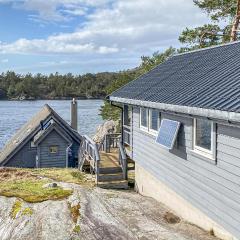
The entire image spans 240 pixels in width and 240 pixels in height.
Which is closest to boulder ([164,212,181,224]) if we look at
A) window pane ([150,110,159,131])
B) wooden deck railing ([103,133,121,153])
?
window pane ([150,110,159,131])

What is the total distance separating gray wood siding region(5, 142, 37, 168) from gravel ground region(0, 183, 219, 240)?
43.6ft

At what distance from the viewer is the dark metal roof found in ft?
28.4

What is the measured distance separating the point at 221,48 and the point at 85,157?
29.3ft

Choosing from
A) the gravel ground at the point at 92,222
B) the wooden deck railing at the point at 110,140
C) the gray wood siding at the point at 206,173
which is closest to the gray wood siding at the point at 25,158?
the wooden deck railing at the point at 110,140

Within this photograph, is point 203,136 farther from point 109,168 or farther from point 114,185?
point 109,168

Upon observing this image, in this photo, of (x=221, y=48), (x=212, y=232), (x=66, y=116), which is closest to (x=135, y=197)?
(x=212, y=232)

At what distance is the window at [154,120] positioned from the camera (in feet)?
42.4

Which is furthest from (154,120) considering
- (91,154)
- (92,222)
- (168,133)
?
(91,154)

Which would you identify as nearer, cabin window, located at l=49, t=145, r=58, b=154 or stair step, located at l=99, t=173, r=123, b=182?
stair step, located at l=99, t=173, r=123, b=182

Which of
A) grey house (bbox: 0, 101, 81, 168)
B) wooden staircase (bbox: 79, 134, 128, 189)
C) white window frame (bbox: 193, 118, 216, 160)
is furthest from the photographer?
grey house (bbox: 0, 101, 81, 168)

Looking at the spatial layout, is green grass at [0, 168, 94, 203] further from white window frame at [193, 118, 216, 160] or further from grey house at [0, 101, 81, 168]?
grey house at [0, 101, 81, 168]

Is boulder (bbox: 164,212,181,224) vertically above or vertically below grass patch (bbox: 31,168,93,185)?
above

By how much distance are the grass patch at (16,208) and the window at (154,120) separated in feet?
15.8

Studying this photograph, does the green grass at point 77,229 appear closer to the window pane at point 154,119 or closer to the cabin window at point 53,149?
the window pane at point 154,119
